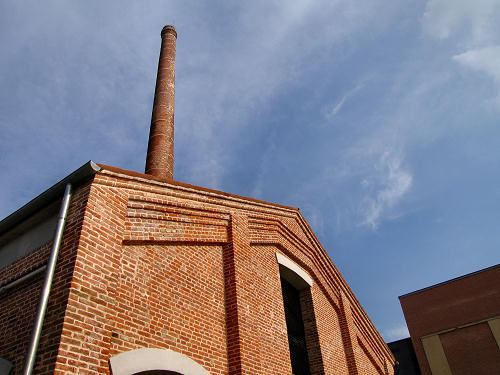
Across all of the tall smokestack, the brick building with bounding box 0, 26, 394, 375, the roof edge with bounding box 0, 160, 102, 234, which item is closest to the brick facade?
the brick building with bounding box 0, 26, 394, 375

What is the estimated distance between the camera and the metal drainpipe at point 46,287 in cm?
407

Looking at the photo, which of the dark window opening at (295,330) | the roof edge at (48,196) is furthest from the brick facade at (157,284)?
the dark window opening at (295,330)

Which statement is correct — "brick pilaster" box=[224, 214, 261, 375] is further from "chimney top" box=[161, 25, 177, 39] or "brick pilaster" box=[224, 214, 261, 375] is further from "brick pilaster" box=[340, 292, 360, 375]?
"chimney top" box=[161, 25, 177, 39]

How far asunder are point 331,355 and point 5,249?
7.33 meters

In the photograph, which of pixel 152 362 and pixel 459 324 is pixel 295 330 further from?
pixel 459 324

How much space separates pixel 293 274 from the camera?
9.40m

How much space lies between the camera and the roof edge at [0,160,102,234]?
5.32 meters

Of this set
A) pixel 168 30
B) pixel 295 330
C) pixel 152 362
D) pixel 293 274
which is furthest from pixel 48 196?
pixel 168 30

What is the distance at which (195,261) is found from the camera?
6.38m

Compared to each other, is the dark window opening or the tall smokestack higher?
the tall smokestack

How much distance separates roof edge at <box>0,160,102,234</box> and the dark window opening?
17.9 feet

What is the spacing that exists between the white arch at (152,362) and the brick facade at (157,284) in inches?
4.4

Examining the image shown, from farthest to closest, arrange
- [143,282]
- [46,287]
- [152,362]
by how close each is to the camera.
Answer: [143,282]
[152,362]
[46,287]

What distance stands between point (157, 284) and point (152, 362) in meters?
1.09
